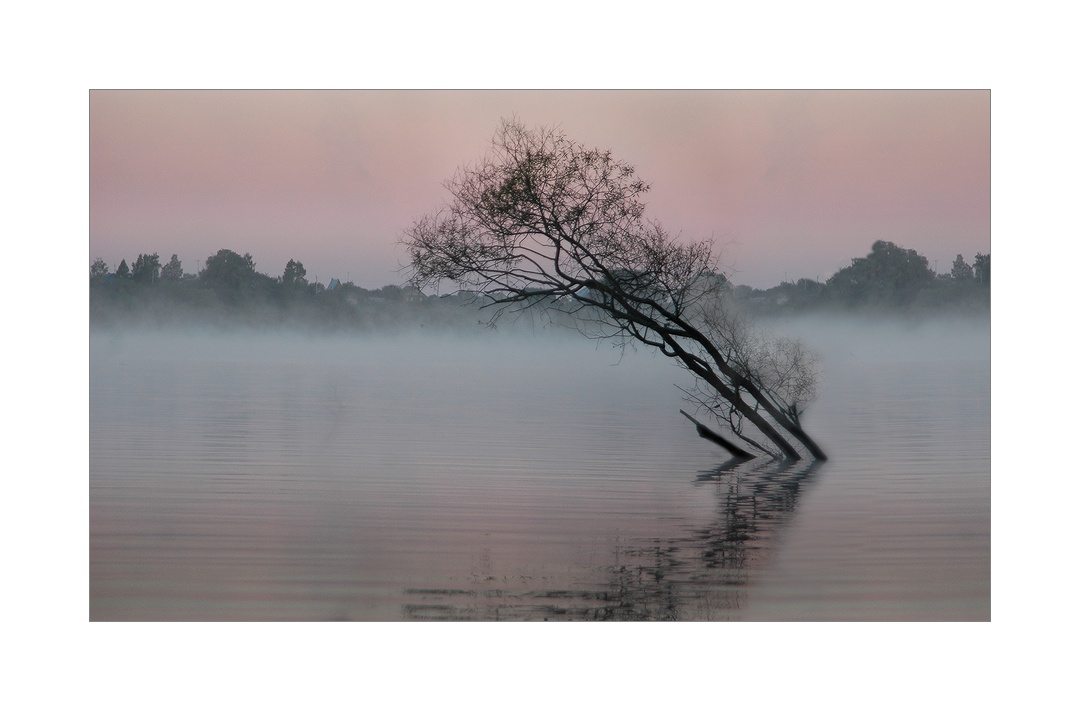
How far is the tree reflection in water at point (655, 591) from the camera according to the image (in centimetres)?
805

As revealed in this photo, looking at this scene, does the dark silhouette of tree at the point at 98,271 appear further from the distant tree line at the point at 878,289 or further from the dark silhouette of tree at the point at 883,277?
the dark silhouette of tree at the point at 883,277

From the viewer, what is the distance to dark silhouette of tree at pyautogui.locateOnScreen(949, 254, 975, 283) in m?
9.34

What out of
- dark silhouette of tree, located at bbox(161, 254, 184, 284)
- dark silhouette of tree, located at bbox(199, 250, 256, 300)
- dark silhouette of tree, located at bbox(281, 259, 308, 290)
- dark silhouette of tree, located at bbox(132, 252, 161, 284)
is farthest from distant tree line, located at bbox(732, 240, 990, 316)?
dark silhouette of tree, located at bbox(132, 252, 161, 284)

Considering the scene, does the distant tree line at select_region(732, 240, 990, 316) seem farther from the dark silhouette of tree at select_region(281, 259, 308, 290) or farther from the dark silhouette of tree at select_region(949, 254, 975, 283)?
the dark silhouette of tree at select_region(281, 259, 308, 290)

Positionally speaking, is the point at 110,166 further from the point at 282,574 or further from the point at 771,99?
the point at 771,99

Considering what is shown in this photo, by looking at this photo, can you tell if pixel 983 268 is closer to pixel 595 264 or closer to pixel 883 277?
pixel 883 277

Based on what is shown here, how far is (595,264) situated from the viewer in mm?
10086

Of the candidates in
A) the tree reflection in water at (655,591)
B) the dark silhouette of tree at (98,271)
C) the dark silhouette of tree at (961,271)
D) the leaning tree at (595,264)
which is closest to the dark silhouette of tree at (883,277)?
the dark silhouette of tree at (961,271)

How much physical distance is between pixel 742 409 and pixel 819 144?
2.49m

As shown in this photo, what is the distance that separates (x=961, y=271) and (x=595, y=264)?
2.87m

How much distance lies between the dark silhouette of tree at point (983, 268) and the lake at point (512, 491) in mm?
362

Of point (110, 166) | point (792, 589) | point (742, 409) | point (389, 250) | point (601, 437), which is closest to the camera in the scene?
point (792, 589)
